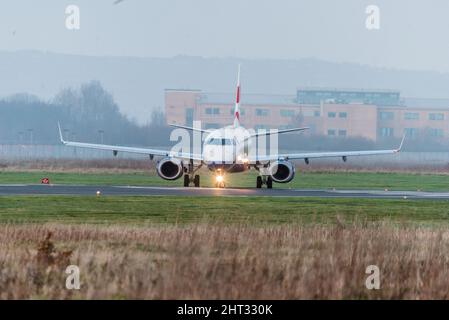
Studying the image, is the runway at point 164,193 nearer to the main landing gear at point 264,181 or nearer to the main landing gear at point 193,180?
the main landing gear at point 193,180

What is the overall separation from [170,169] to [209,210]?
84.6 feet

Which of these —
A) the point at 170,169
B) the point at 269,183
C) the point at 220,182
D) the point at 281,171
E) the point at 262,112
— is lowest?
the point at 269,183

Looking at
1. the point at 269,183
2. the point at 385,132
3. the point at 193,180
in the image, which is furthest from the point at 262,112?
the point at 269,183

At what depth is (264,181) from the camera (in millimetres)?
69125

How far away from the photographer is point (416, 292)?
21.7 meters

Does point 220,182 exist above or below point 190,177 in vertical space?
below

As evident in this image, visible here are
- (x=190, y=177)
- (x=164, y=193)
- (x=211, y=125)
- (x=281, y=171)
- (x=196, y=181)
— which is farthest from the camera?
(x=211, y=125)

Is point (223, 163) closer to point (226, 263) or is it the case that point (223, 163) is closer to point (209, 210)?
point (209, 210)

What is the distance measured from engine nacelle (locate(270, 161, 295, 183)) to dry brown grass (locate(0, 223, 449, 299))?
119 feet

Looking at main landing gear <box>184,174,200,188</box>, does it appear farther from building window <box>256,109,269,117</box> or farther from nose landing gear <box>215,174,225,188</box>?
building window <box>256,109,269,117</box>

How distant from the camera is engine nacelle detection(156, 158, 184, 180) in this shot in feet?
226

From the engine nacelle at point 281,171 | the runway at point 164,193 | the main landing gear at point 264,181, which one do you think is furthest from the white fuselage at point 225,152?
the runway at point 164,193

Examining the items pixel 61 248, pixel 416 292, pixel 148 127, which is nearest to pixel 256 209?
pixel 61 248
